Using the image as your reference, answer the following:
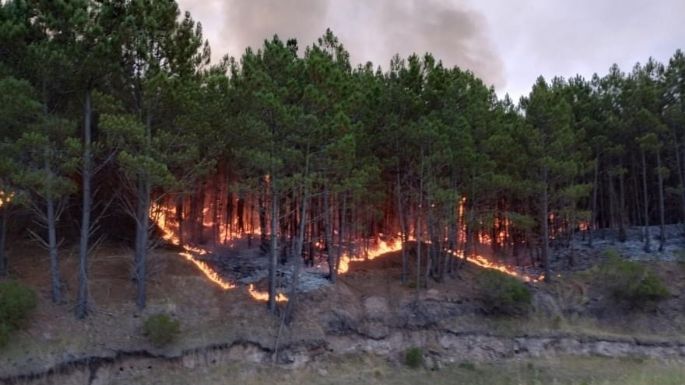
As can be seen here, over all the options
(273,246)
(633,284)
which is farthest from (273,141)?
(633,284)

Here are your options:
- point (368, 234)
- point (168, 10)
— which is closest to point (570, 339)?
point (368, 234)

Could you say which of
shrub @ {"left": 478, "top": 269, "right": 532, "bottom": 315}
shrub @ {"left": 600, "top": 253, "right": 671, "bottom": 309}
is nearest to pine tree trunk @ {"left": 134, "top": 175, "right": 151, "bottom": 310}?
shrub @ {"left": 478, "top": 269, "right": 532, "bottom": 315}

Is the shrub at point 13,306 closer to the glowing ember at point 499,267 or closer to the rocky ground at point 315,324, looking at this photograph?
the rocky ground at point 315,324

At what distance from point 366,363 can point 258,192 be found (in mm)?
8674

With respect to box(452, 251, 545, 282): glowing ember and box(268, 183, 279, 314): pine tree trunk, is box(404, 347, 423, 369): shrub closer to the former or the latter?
box(268, 183, 279, 314): pine tree trunk

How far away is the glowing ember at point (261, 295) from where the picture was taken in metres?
25.6

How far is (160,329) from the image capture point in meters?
20.6

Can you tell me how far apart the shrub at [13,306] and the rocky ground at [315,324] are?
18.9 inches

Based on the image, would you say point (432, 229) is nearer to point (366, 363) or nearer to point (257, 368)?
point (366, 363)

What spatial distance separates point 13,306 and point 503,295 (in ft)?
67.4

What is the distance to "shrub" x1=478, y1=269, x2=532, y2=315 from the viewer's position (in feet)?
90.6

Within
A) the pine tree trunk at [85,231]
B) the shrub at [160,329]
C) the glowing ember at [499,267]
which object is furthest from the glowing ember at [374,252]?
the pine tree trunk at [85,231]

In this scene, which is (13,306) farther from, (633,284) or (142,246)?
(633,284)

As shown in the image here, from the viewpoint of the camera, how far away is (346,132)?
24.7m
